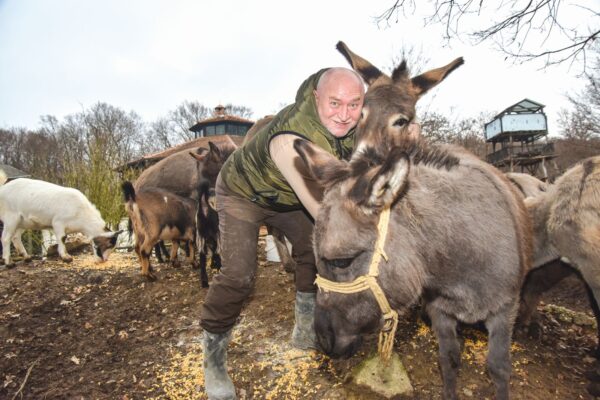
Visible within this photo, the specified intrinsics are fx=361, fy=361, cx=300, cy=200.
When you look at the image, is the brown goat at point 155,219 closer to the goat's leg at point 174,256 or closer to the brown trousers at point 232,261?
the goat's leg at point 174,256

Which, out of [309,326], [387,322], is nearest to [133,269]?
[309,326]

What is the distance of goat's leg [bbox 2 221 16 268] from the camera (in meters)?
8.06

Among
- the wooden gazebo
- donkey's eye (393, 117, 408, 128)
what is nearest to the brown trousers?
donkey's eye (393, 117, 408, 128)

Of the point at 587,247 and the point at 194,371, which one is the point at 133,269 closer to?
the point at 194,371

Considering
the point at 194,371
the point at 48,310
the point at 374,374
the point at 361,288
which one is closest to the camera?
the point at 361,288

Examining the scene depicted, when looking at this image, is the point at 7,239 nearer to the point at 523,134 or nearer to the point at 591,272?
the point at 591,272

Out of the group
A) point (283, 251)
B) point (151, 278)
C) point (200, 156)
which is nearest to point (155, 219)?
point (151, 278)

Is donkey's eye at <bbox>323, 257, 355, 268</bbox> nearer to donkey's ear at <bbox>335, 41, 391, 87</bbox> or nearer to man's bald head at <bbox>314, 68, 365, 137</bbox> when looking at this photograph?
man's bald head at <bbox>314, 68, 365, 137</bbox>

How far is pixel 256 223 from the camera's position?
2.94 m

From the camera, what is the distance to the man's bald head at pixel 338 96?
239 centimetres

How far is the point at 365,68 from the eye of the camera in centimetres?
→ 435

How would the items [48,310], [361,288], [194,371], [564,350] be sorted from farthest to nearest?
[48,310] < [564,350] < [194,371] < [361,288]

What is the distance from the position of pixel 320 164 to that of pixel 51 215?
29.3 feet

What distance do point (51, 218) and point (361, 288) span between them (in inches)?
361
